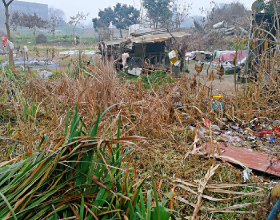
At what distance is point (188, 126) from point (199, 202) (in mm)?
1598

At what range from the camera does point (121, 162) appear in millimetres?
1824

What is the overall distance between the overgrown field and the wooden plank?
186 millimetres

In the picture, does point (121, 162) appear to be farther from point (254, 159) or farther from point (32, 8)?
point (32, 8)

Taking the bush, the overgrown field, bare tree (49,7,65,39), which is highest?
bare tree (49,7,65,39)

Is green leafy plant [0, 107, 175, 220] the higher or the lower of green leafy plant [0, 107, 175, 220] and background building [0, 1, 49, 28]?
the lower

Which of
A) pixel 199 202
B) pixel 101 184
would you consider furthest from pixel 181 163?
pixel 101 184

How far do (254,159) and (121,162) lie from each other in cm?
160

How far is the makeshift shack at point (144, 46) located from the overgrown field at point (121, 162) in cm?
406

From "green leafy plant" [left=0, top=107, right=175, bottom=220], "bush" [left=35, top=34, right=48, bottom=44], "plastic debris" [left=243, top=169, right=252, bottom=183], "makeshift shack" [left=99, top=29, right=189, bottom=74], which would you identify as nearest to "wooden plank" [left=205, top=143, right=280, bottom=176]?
"plastic debris" [left=243, top=169, right=252, bottom=183]

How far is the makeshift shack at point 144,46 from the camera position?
8203mm

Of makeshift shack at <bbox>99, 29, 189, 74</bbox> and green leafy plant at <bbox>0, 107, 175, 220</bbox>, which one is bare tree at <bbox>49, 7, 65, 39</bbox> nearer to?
makeshift shack at <bbox>99, 29, 189, 74</bbox>

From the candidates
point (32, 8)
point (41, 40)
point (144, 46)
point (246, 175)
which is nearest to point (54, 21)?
point (41, 40)

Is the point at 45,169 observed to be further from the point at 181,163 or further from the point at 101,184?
the point at 181,163

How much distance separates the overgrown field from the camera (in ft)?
3.92
